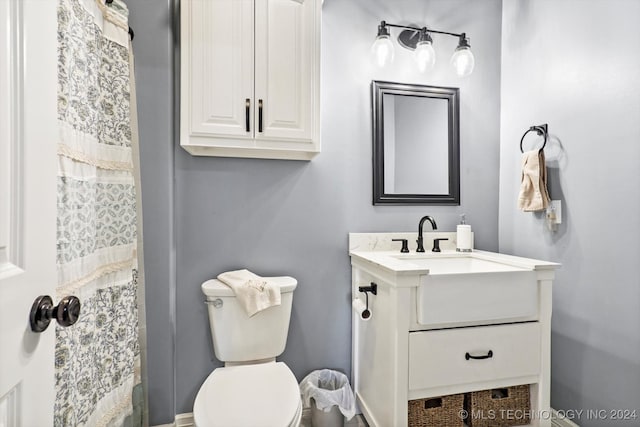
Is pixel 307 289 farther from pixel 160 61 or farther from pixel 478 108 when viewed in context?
pixel 478 108

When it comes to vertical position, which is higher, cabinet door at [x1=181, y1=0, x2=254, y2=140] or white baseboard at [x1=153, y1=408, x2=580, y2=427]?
cabinet door at [x1=181, y1=0, x2=254, y2=140]

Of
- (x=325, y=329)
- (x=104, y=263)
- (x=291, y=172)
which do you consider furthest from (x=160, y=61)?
(x=325, y=329)

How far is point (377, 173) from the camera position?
1.85m

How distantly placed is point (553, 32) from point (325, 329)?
2.00 m

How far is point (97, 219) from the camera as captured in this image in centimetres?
114

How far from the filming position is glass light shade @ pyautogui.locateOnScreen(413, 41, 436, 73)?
175cm

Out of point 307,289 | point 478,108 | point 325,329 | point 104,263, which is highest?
point 478,108

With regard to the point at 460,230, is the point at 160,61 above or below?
above

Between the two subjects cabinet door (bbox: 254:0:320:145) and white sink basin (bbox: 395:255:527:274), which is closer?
cabinet door (bbox: 254:0:320:145)

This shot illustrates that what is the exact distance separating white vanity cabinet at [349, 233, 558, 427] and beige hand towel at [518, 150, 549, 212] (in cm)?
39

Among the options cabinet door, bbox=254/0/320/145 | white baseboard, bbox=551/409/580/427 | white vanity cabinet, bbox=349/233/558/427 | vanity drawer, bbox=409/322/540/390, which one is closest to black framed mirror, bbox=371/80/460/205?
cabinet door, bbox=254/0/320/145

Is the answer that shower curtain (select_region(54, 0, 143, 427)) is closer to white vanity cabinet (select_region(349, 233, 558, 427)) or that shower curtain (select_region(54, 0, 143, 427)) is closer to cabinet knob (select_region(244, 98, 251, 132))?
cabinet knob (select_region(244, 98, 251, 132))

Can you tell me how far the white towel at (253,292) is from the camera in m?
1.45

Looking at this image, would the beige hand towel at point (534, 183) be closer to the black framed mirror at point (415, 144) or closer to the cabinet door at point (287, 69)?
the black framed mirror at point (415, 144)
